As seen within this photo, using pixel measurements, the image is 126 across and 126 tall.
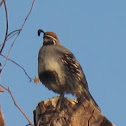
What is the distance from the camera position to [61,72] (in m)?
5.10

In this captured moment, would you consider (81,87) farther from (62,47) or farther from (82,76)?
(62,47)

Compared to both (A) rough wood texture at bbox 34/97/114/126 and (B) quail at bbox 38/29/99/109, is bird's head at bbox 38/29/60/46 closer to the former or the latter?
(B) quail at bbox 38/29/99/109

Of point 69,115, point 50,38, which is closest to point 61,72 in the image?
point 50,38

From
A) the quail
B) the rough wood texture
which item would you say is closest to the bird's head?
the quail

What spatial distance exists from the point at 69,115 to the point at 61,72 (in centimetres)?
207

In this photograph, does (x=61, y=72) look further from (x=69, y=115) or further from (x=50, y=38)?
(x=69, y=115)

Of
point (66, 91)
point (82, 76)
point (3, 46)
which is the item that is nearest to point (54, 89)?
point (66, 91)

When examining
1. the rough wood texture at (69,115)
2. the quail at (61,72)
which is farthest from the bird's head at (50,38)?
the rough wood texture at (69,115)

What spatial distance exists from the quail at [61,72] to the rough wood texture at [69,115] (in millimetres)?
1648

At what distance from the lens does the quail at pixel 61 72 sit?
4.99 meters

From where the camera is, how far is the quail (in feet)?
16.4

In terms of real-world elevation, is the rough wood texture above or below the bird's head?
below

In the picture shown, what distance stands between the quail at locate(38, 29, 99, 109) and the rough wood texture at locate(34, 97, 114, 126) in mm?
1648

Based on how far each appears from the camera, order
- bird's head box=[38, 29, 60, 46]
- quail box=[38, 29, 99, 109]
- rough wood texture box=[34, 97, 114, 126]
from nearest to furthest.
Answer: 1. rough wood texture box=[34, 97, 114, 126]
2. quail box=[38, 29, 99, 109]
3. bird's head box=[38, 29, 60, 46]
